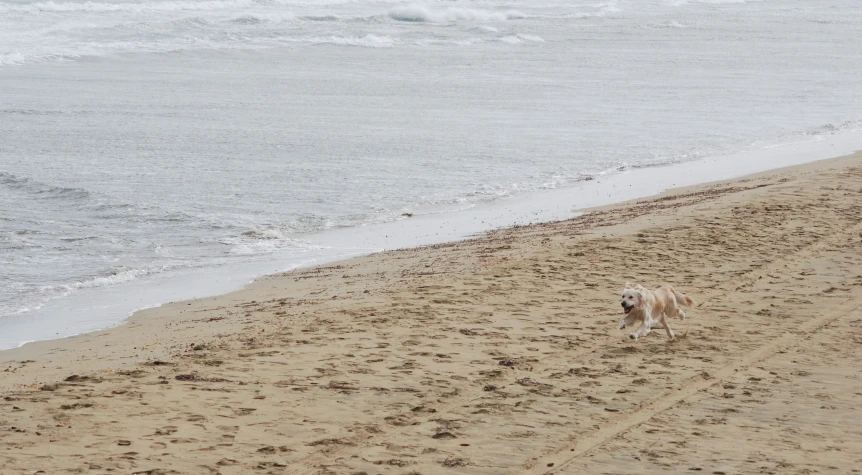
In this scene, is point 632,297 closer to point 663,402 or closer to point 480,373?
point 663,402

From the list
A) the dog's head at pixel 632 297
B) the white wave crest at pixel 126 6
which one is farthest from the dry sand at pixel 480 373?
the white wave crest at pixel 126 6

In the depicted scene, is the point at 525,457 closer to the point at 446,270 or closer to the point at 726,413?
the point at 726,413

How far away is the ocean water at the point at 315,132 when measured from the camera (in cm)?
1428

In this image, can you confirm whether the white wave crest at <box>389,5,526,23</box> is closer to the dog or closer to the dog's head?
the dog

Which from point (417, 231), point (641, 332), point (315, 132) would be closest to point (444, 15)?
point (315, 132)

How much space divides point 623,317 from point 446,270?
292cm

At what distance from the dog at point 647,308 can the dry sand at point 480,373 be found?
185mm

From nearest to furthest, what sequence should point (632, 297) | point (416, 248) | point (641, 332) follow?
1. point (632, 297)
2. point (641, 332)
3. point (416, 248)

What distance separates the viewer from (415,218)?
16.4m

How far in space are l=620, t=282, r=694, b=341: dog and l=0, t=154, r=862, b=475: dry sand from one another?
0.61 ft

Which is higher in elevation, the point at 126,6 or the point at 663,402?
the point at 126,6

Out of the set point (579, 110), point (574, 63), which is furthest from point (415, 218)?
point (574, 63)

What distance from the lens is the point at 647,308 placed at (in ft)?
29.0

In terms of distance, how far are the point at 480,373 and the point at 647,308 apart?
5.73ft
